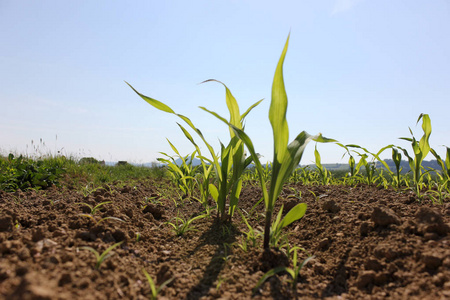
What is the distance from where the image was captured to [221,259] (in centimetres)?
145

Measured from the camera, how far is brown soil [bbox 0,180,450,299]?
3.33 feet

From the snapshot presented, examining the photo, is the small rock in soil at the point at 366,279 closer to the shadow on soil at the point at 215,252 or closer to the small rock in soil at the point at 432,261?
the small rock in soil at the point at 432,261

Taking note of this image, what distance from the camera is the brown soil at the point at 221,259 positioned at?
1.01 metres

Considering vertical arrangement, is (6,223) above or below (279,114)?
below

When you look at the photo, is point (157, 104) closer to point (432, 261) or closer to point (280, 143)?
point (280, 143)

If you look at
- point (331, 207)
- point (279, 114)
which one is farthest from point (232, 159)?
point (331, 207)

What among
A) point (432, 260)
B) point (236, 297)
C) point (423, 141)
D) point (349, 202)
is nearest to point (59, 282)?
point (236, 297)

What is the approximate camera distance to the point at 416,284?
3.49ft

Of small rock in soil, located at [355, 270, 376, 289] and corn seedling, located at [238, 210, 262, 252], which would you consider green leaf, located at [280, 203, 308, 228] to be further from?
small rock in soil, located at [355, 270, 376, 289]

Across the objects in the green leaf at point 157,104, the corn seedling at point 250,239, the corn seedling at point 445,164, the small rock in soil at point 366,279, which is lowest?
the small rock in soil at point 366,279

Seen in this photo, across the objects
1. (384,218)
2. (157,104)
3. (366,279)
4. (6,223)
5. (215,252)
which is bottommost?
(366,279)

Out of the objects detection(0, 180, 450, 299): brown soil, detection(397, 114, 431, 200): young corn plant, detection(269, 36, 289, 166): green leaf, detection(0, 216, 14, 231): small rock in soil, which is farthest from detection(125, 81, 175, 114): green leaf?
detection(397, 114, 431, 200): young corn plant

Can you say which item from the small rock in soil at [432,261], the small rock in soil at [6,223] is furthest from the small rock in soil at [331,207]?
the small rock in soil at [6,223]

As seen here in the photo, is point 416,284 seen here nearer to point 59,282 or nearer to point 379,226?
point 379,226
